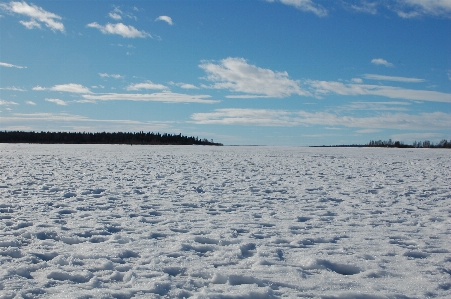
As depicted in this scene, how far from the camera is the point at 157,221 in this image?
7.92 metres

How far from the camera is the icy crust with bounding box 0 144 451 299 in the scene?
15.0 ft

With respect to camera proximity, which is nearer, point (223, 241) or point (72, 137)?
point (223, 241)

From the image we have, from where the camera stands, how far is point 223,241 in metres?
6.40

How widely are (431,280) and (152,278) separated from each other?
348 cm

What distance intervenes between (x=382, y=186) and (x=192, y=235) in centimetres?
856

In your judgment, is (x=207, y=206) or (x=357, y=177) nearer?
(x=207, y=206)

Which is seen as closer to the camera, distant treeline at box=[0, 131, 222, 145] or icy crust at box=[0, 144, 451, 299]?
icy crust at box=[0, 144, 451, 299]

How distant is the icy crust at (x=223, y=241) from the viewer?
4.57m

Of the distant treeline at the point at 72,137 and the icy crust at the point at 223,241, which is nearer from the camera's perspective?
the icy crust at the point at 223,241

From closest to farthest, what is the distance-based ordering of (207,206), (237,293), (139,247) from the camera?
1. (237,293)
2. (139,247)
3. (207,206)

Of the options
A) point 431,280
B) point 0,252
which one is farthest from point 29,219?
point 431,280

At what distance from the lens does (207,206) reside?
31.3 feet

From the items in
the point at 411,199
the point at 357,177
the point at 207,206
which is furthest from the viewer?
the point at 357,177

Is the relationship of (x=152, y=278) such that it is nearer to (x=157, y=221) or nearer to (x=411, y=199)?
(x=157, y=221)
